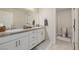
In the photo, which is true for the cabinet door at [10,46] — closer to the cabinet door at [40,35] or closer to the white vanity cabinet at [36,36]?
the white vanity cabinet at [36,36]

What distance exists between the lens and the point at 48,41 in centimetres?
148

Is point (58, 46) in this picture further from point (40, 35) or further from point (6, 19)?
point (6, 19)

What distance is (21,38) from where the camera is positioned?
1394 mm

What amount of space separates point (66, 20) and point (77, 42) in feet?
1.06

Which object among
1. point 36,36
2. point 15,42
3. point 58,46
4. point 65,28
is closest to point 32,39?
point 36,36

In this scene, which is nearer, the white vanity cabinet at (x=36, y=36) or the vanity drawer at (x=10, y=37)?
the vanity drawer at (x=10, y=37)

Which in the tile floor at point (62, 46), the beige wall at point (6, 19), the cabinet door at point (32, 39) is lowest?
the tile floor at point (62, 46)

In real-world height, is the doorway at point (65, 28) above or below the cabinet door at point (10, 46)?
above

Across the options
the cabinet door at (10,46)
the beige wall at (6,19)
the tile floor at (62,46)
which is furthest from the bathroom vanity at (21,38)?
the tile floor at (62,46)

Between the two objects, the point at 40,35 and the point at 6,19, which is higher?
the point at 6,19

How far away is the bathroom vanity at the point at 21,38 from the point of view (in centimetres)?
128

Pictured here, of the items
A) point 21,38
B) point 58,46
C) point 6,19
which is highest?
point 6,19

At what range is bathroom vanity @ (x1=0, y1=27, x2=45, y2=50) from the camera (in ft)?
4.21
